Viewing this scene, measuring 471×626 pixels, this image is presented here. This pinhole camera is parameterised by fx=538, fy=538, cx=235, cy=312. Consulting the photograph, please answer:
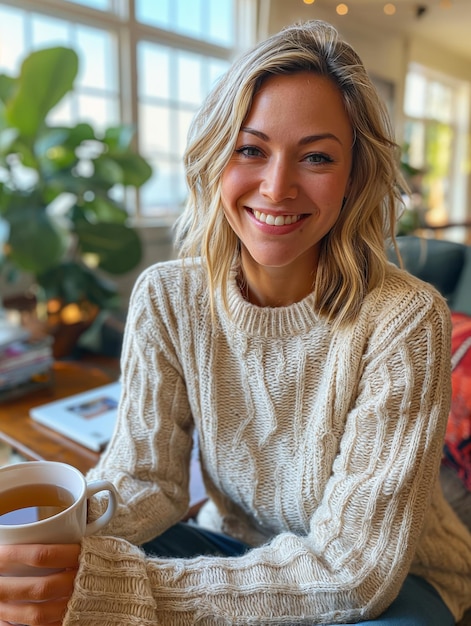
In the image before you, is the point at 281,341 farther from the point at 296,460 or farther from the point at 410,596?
the point at 410,596

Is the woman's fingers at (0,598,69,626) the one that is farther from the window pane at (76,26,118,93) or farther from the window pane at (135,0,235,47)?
the window pane at (135,0,235,47)

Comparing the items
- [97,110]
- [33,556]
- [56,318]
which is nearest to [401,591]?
[33,556]

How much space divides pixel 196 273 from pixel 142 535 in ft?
1.41

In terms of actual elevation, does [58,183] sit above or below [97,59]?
below

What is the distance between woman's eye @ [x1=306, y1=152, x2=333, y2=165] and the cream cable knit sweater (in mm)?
208

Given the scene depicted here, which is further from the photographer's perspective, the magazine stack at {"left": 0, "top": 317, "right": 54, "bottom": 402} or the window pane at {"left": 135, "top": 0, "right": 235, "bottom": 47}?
the window pane at {"left": 135, "top": 0, "right": 235, "bottom": 47}

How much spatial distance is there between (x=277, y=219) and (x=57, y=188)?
148 centimetres

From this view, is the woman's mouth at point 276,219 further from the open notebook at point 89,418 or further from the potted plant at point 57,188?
the potted plant at point 57,188

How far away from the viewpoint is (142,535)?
0.84 meters

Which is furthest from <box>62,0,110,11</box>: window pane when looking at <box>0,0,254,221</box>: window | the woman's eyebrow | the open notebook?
the woman's eyebrow

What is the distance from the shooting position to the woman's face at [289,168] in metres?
0.73

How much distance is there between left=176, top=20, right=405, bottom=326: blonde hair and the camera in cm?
74

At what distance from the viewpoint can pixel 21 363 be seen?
1.52 metres

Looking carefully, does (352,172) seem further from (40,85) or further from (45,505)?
(40,85)
